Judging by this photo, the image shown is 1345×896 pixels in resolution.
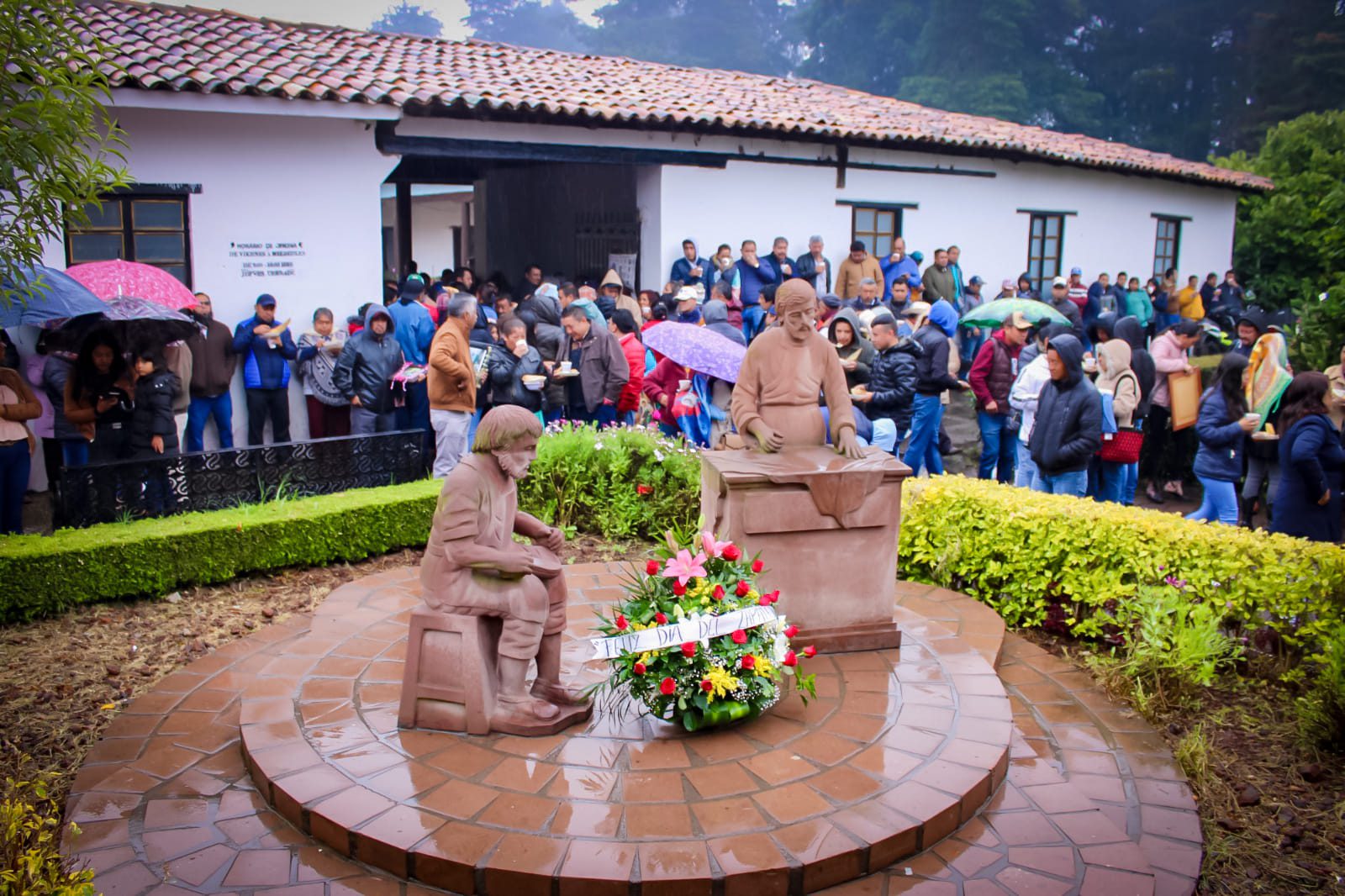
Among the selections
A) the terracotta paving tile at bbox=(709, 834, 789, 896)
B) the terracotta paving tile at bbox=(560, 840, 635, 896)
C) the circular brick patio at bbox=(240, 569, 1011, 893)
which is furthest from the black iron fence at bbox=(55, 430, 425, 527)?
the terracotta paving tile at bbox=(709, 834, 789, 896)

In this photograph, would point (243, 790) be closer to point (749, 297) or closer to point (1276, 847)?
point (1276, 847)

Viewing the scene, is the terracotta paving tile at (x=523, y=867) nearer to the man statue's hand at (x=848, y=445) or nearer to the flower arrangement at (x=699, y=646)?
the flower arrangement at (x=699, y=646)

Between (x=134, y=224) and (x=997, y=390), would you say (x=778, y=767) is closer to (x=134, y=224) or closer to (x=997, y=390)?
(x=997, y=390)

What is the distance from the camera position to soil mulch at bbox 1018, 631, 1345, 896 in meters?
3.99

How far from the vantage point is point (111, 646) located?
5.90m

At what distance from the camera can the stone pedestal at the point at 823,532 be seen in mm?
5102

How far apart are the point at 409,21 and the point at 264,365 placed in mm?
61254

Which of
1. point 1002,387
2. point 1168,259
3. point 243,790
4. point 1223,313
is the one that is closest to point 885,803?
point 243,790

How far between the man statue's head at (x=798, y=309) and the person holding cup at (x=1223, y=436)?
4.09 metres

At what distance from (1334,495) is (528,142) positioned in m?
9.74

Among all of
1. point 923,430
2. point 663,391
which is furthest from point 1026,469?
point 663,391

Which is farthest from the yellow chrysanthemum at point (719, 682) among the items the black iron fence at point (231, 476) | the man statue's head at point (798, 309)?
the black iron fence at point (231, 476)

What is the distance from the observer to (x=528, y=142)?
13.1 m

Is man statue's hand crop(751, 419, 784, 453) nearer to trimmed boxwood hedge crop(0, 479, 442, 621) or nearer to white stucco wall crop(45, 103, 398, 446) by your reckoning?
trimmed boxwood hedge crop(0, 479, 442, 621)
